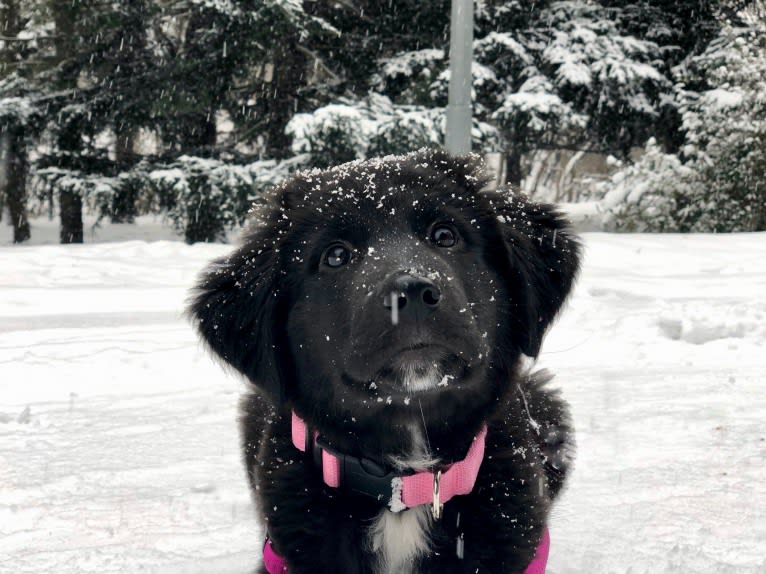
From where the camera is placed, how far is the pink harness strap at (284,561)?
2357 millimetres

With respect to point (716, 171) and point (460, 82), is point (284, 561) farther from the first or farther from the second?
point (716, 171)

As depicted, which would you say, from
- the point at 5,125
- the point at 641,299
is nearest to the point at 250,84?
the point at 5,125

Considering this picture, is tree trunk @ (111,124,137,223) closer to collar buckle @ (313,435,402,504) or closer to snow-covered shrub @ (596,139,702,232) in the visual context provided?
snow-covered shrub @ (596,139,702,232)

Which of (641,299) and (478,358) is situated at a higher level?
A: (478,358)

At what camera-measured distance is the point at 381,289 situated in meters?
2.03

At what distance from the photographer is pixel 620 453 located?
146 inches

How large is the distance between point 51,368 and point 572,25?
40.3 ft

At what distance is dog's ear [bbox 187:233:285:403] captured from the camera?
2.36m

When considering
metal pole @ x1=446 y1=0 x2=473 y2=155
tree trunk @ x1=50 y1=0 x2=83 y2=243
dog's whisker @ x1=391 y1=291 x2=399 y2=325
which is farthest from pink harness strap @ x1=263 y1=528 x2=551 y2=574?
tree trunk @ x1=50 y1=0 x2=83 y2=243

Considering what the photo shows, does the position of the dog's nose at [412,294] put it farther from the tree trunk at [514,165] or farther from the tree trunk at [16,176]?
the tree trunk at [514,165]

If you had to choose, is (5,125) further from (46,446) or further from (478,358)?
(478,358)

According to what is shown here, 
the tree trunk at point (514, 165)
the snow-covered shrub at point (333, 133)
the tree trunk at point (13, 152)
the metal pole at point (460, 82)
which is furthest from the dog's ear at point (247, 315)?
the tree trunk at point (514, 165)

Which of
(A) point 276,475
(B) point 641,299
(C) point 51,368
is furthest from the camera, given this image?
(B) point 641,299

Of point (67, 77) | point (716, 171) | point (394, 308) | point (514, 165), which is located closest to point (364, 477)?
point (394, 308)
